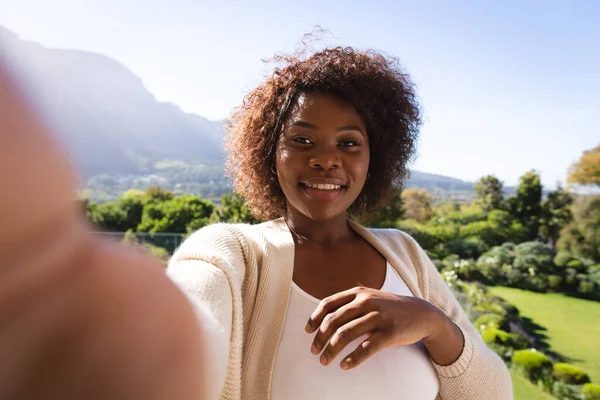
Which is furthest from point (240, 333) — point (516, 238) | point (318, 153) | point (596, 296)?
point (516, 238)

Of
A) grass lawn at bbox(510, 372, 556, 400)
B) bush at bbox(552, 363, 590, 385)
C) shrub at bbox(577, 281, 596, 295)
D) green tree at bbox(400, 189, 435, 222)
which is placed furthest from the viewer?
green tree at bbox(400, 189, 435, 222)

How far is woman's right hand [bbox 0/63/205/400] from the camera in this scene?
223 millimetres

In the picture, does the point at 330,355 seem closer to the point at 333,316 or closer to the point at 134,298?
the point at 333,316

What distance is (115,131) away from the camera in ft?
107

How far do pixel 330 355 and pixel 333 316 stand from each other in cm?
7

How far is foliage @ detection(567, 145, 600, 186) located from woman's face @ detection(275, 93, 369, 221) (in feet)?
47.2

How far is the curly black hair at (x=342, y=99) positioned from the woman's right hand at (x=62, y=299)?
1.02m

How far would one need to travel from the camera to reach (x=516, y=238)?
1455 cm

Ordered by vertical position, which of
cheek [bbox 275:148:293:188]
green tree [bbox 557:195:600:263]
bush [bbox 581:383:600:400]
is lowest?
bush [bbox 581:383:600:400]

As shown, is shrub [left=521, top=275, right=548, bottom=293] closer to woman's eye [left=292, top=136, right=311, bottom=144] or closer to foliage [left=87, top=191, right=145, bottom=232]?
woman's eye [left=292, top=136, right=311, bottom=144]

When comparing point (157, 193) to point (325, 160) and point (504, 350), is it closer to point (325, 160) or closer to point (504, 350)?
point (504, 350)

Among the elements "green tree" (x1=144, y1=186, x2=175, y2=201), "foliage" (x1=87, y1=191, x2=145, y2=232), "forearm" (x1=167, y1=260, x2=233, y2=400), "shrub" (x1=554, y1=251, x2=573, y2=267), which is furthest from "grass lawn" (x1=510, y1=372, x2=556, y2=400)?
"green tree" (x1=144, y1=186, x2=175, y2=201)

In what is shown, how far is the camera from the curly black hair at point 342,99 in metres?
1.26

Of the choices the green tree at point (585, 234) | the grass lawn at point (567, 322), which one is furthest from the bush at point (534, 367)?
the green tree at point (585, 234)
